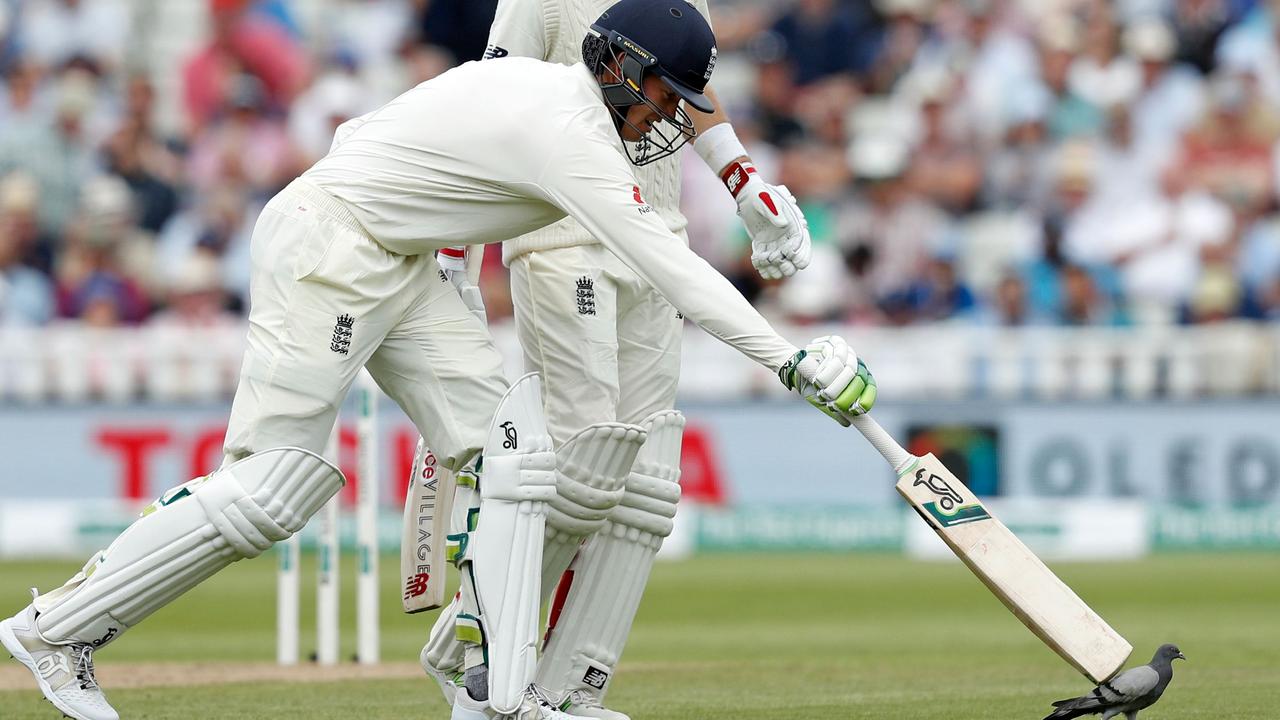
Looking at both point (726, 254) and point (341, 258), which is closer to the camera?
point (341, 258)

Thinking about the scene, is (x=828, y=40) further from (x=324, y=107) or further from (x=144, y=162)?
(x=144, y=162)

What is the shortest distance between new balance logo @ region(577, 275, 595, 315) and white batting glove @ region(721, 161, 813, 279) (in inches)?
15.1

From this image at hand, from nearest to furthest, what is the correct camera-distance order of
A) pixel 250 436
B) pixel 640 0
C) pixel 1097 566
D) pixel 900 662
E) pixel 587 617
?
pixel 250 436, pixel 640 0, pixel 587 617, pixel 900 662, pixel 1097 566

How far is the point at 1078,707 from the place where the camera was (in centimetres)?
414

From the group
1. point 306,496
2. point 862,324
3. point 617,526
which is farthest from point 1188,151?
point 306,496

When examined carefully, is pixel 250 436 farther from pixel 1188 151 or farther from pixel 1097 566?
pixel 1188 151

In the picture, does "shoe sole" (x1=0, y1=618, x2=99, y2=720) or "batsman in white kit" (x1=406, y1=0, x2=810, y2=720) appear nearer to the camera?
"shoe sole" (x1=0, y1=618, x2=99, y2=720)

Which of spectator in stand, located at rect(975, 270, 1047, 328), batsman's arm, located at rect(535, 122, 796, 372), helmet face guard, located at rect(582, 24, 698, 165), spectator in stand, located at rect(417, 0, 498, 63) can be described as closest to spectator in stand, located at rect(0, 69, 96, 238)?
spectator in stand, located at rect(417, 0, 498, 63)

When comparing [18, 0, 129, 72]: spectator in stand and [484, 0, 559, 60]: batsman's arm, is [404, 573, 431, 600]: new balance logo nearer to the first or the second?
[484, 0, 559, 60]: batsman's arm

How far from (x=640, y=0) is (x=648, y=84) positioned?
8.3 inches

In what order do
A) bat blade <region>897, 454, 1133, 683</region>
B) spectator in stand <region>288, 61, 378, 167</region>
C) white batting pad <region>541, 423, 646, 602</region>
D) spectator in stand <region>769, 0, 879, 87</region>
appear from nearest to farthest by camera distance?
bat blade <region>897, 454, 1133, 683</region>
white batting pad <region>541, 423, 646, 602</region>
spectator in stand <region>288, 61, 378, 167</region>
spectator in stand <region>769, 0, 879, 87</region>

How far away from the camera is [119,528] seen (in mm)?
11180

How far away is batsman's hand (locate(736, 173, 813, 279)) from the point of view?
4.70 meters

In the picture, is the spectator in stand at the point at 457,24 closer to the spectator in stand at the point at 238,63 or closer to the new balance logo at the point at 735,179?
the spectator in stand at the point at 238,63
